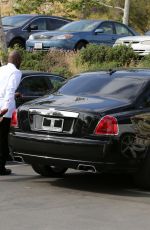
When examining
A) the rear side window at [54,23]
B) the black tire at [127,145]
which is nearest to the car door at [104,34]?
the rear side window at [54,23]

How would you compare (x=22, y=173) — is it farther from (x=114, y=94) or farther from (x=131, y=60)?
(x=131, y=60)

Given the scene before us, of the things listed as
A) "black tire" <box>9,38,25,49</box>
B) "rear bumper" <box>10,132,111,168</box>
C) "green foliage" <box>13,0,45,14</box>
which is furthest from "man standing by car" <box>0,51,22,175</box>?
"green foliage" <box>13,0,45,14</box>

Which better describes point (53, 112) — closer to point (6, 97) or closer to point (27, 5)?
point (6, 97)

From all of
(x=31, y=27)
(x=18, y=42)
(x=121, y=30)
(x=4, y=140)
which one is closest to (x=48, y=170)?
(x=4, y=140)

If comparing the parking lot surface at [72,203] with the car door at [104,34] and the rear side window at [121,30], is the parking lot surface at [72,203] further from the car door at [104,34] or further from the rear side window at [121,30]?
the rear side window at [121,30]

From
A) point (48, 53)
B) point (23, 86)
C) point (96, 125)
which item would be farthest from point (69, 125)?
point (48, 53)

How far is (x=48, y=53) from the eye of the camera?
23000mm

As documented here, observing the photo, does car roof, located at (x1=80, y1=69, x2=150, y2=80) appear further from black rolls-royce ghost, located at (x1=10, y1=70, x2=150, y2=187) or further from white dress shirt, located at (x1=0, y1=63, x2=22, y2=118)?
white dress shirt, located at (x1=0, y1=63, x2=22, y2=118)

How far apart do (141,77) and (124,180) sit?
1.52m

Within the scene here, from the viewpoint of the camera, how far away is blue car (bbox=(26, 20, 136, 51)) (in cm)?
2388

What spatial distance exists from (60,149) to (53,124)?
0.37 m

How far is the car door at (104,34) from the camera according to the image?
82.4 feet

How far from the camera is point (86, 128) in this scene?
8797 mm

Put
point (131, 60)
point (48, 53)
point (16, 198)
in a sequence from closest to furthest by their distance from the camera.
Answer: point (16, 198)
point (131, 60)
point (48, 53)
